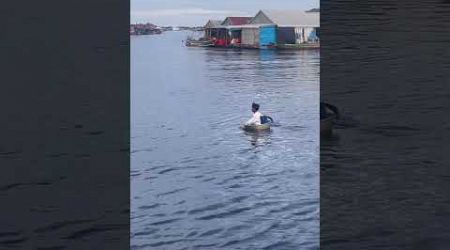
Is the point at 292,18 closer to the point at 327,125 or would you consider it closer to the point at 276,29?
the point at 276,29

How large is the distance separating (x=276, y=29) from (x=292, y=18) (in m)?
0.98

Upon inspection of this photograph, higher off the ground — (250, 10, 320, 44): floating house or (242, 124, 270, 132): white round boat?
(250, 10, 320, 44): floating house

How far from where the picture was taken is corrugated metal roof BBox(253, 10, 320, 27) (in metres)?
35.8

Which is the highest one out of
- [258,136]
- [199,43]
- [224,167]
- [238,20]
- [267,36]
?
[238,20]

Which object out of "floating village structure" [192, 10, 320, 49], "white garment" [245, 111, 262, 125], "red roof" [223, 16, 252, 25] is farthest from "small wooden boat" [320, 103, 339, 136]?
"red roof" [223, 16, 252, 25]

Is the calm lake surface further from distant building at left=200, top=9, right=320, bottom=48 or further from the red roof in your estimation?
the red roof

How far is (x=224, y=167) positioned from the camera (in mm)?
13242

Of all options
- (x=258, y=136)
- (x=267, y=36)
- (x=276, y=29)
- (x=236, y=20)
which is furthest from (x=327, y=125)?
(x=236, y=20)

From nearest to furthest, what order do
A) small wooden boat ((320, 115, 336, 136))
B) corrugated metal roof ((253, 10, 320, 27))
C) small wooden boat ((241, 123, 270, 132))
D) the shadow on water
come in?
small wooden boat ((320, 115, 336, 136)) < the shadow on water < small wooden boat ((241, 123, 270, 132)) < corrugated metal roof ((253, 10, 320, 27))

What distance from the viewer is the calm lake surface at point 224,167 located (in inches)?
349

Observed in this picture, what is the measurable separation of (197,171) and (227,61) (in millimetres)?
22995

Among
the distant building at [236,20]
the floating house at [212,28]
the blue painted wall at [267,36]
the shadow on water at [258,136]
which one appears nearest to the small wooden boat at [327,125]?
the shadow on water at [258,136]

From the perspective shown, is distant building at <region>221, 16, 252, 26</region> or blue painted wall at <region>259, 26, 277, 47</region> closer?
blue painted wall at <region>259, 26, 277, 47</region>
